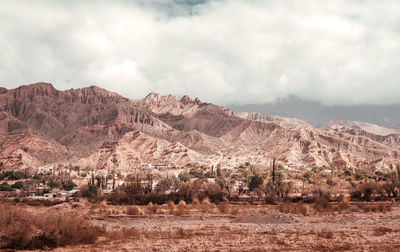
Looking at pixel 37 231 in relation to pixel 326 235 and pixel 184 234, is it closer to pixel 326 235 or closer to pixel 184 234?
pixel 184 234

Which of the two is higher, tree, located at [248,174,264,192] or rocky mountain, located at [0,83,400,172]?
rocky mountain, located at [0,83,400,172]

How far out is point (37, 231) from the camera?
16.9 meters

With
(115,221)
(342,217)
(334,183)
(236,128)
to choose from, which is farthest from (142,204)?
(236,128)

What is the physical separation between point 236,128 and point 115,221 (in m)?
148

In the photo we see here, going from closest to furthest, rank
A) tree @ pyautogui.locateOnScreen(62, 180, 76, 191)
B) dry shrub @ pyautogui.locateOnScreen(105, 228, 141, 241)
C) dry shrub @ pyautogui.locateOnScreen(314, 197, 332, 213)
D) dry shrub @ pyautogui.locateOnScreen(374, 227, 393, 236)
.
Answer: dry shrub @ pyautogui.locateOnScreen(105, 228, 141, 241), dry shrub @ pyautogui.locateOnScreen(374, 227, 393, 236), dry shrub @ pyautogui.locateOnScreen(314, 197, 332, 213), tree @ pyautogui.locateOnScreen(62, 180, 76, 191)

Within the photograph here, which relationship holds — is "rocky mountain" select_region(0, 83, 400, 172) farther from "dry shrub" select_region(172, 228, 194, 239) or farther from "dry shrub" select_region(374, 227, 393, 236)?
"dry shrub" select_region(172, 228, 194, 239)

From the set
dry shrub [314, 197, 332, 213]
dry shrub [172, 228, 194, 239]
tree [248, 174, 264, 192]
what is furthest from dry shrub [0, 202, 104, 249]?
tree [248, 174, 264, 192]

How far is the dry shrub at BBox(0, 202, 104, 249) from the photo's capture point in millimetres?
16078

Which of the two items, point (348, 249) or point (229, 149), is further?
point (229, 149)

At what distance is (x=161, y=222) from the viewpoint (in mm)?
28828

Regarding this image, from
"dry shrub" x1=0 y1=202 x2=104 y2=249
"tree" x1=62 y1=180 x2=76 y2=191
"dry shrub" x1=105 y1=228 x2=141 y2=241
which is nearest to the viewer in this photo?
"dry shrub" x1=0 y1=202 x2=104 y2=249

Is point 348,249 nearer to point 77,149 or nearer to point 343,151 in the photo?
point 343,151

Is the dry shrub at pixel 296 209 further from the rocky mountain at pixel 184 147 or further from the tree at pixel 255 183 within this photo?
the rocky mountain at pixel 184 147

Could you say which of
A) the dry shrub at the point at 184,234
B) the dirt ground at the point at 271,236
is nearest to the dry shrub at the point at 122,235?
the dirt ground at the point at 271,236
